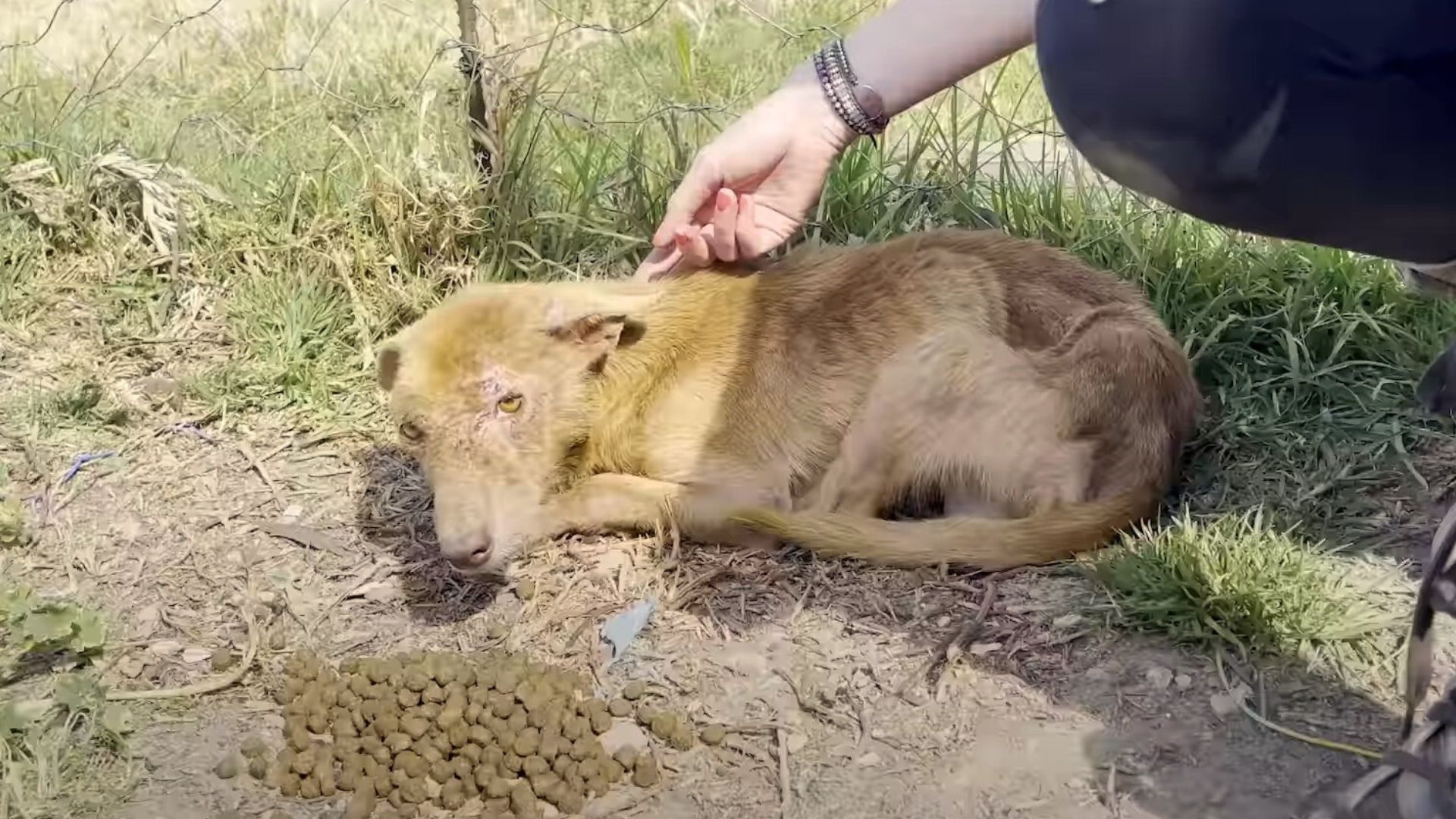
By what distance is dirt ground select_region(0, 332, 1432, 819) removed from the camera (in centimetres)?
258

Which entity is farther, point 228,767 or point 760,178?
point 760,178

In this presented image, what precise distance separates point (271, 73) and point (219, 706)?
386cm

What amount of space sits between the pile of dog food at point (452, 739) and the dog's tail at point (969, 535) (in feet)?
2.26

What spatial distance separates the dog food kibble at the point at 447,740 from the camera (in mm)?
2594

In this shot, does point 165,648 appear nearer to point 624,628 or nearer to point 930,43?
point 624,628

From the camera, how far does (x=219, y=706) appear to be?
9.52 ft

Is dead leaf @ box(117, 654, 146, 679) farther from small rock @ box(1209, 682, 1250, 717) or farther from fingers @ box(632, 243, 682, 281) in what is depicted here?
small rock @ box(1209, 682, 1250, 717)

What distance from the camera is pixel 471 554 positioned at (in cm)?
323

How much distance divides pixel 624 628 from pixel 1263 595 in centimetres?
143

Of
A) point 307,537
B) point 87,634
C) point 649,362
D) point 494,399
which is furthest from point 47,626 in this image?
point 649,362

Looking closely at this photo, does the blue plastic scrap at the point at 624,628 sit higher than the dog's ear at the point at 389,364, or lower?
lower

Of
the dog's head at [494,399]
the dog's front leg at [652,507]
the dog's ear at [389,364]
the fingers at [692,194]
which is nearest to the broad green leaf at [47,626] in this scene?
the dog's head at [494,399]

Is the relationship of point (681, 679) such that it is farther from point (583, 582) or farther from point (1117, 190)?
point (1117, 190)

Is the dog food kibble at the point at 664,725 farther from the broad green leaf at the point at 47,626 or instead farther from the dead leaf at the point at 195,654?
the broad green leaf at the point at 47,626
